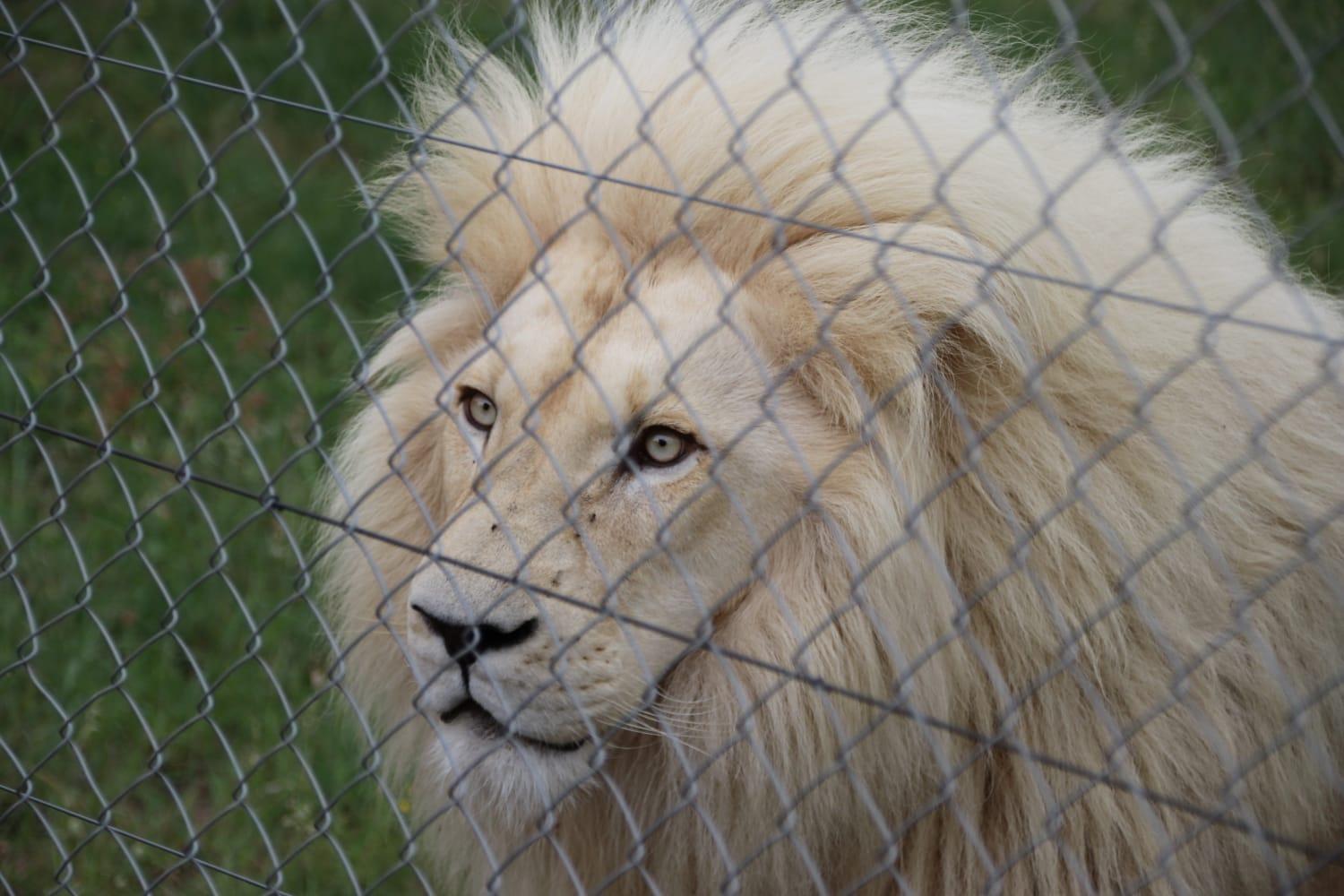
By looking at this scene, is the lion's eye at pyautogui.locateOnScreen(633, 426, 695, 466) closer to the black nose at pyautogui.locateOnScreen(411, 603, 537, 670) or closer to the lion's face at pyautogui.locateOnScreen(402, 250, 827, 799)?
the lion's face at pyautogui.locateOnScreen(402, 250, 827, 799)

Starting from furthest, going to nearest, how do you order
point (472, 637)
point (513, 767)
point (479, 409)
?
point (479, 409), point (513, 767), point (472, 637)

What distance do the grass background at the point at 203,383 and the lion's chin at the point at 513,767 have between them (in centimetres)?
19

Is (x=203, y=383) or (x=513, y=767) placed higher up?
(x=513, y=767)

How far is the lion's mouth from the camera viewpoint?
7.82ft

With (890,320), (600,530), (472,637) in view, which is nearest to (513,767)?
(472,637)

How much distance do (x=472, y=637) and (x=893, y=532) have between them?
68 cm

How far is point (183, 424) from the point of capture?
16.5 feet

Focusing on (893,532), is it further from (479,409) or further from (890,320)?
(479,409)

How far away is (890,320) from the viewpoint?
90.4 inches

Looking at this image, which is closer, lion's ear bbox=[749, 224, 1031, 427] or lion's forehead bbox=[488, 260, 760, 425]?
lion's ear bbox=[749, 224, 1031, 427]

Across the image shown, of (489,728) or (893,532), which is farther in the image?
(489,728)

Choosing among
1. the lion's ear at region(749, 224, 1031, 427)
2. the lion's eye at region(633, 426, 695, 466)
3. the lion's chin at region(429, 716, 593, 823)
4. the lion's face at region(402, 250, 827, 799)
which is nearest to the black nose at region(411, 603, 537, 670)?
the lion's face at region(402, 250, 827, 799)

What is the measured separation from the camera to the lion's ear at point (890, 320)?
2.22 meters

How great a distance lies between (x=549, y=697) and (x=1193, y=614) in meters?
1.01
